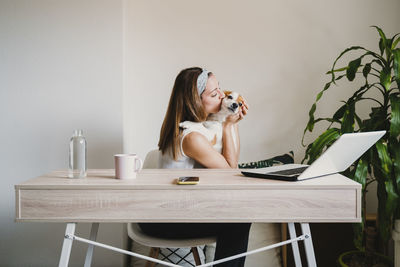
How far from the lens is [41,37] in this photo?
2062 millimetres

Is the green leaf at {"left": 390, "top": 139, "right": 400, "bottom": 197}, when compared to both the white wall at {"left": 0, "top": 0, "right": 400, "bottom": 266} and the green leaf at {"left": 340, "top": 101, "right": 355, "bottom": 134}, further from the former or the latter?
the white wall at {"left": 0, "top": 0, "right": 400, "bottom": 266}

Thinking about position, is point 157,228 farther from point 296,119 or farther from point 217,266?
point 296,119

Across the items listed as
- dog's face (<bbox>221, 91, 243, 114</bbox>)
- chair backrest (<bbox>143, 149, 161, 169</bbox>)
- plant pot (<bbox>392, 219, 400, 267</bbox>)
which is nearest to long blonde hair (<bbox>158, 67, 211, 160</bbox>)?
dog's face (<bbox>221, 91, 243, 114</bbox>)

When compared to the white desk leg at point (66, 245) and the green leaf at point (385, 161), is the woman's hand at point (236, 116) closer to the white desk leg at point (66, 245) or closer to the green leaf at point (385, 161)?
the green leaf at point (385, 161)

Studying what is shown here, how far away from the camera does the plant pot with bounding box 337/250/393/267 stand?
1932mm

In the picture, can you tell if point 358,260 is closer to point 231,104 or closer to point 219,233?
point 219,233

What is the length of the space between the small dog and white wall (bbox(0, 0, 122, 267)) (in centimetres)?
61

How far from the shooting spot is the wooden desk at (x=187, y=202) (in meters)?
1.16

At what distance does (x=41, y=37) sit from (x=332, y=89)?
6.23 ft

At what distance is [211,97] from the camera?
5.68ft

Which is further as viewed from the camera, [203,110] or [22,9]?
[22,9]

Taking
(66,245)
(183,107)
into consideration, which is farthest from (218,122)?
(66,245)

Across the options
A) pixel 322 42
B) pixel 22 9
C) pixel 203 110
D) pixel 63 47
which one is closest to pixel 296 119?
pixel 322 42

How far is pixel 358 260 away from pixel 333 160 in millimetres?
1067
